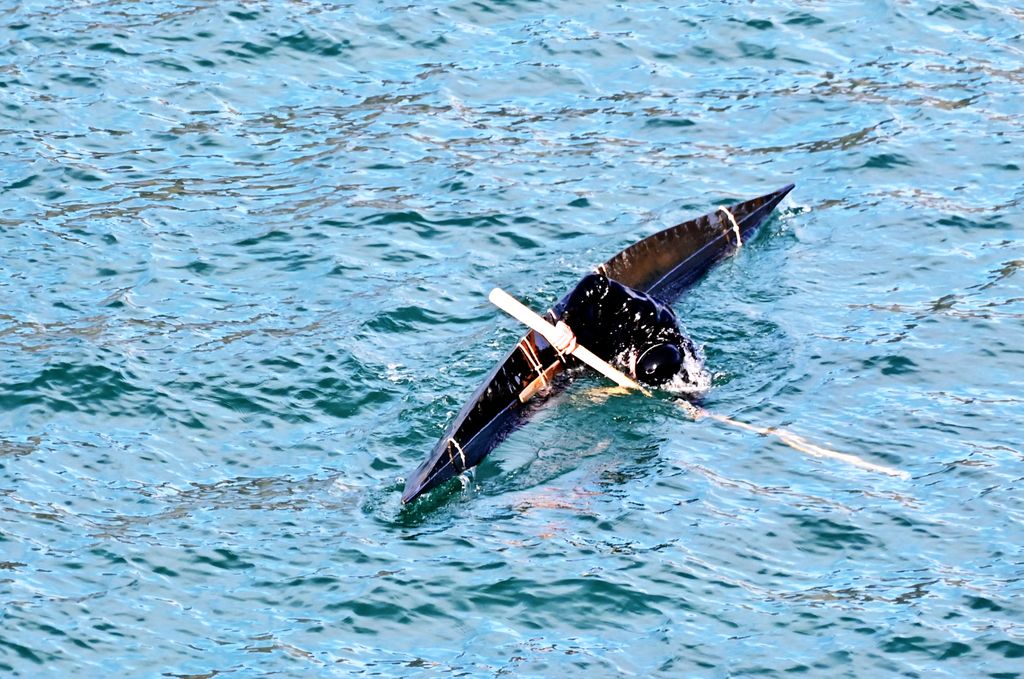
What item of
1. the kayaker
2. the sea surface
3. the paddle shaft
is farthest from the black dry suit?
the sea surface

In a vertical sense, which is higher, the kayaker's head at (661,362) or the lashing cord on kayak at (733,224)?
the lashing cord on kayak at (733,224)

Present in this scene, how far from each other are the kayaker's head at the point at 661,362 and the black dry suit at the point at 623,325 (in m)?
0.01

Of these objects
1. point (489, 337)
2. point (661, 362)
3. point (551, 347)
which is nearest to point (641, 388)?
point (661, 362)

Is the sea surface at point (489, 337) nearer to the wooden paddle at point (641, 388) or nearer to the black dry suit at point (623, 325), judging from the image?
the wooden paddle at point (641, 388)

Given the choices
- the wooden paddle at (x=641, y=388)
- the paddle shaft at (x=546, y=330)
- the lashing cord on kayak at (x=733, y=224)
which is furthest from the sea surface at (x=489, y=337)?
the lashing cord on kayak at (x=733, y=224)

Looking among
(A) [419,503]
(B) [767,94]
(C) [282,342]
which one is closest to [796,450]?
(A) [419,503]

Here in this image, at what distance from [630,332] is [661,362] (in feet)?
1.20

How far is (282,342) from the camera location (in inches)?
500

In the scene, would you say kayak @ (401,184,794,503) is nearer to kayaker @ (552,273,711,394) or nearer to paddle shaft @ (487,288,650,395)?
kayaker @ (552,273,711,394)

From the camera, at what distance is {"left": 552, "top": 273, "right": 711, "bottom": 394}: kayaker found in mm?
11859

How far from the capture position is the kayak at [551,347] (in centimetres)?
1071

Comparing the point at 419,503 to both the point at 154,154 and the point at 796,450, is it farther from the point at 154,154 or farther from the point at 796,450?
the point at 154,154

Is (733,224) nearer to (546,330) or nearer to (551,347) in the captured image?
(551,347)

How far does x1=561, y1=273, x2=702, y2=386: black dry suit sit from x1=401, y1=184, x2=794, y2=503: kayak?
7.6 inches
